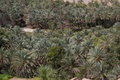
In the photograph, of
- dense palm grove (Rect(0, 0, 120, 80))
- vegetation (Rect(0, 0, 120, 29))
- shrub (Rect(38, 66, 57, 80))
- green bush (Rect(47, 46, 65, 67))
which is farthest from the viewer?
vegetation (Rect(0, 0, 120, 29))

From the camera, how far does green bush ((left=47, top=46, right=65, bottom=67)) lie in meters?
66.2

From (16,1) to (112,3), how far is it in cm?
3881

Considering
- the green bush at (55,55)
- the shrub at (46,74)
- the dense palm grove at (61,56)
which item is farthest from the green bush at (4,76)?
the shrub at (46,74)

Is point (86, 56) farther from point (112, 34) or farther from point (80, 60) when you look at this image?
point (112, 34)

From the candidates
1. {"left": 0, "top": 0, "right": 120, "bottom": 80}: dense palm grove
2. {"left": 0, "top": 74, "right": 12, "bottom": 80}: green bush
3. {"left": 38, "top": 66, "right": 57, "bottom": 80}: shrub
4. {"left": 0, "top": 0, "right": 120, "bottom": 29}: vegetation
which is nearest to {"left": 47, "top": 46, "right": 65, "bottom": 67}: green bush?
{"left": 0, "top": 0, "right": 120, "bottom": 80}: dense palm grove

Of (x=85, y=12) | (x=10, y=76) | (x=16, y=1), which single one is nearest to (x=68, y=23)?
(x=85, y=12)

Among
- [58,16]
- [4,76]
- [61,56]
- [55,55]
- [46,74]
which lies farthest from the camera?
[58,16]

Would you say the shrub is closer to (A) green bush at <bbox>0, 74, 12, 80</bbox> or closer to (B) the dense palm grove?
(B) the dense palm grove

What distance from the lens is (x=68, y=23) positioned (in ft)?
353

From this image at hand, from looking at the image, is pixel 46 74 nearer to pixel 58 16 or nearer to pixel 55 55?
pixel 55 55

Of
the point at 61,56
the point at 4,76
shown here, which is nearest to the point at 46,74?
the point at 61,56

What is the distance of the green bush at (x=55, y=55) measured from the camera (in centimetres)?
6619

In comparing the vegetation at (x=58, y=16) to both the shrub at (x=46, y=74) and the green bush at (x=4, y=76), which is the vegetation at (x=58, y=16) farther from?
the shrub at (x=46, y=74)

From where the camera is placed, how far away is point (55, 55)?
219 ft
